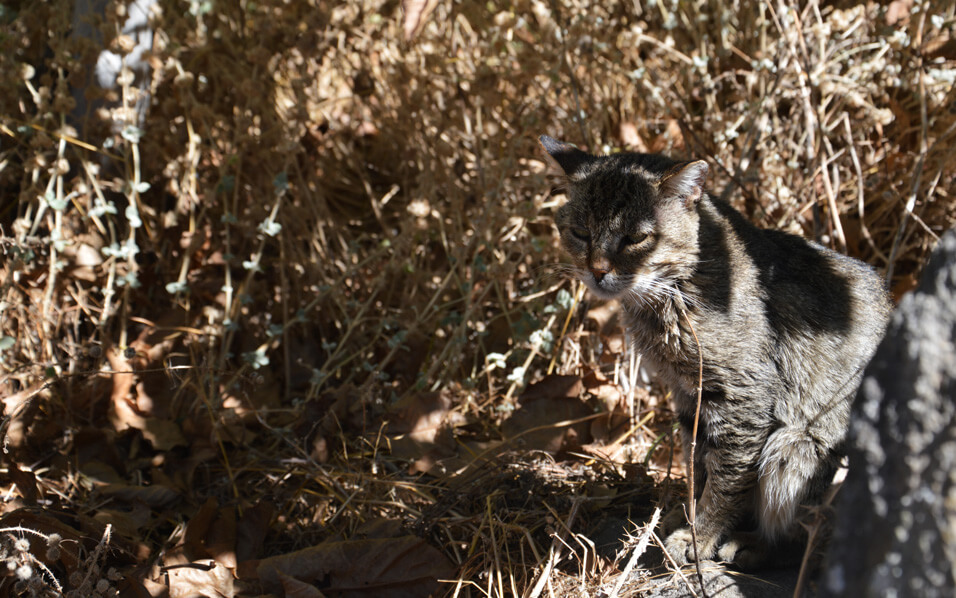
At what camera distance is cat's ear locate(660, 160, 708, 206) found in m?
2.20

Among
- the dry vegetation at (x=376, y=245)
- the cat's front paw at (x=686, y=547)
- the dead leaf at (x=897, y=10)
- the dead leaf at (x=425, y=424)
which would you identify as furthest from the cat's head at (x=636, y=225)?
the dead leaf at (x=897, y=10)

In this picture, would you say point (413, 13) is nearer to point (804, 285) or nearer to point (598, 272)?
point (598, 272)

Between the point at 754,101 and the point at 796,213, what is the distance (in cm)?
62

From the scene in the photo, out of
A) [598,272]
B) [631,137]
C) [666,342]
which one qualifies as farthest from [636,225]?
[631,137]

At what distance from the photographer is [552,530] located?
2.29 meters

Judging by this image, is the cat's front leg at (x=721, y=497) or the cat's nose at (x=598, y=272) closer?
the cat's front leg at (x=721, y=497)

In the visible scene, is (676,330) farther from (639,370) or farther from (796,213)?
(796,213)

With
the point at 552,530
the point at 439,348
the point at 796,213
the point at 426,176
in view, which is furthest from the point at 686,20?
the point at 552,530

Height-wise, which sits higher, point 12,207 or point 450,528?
point 12,207

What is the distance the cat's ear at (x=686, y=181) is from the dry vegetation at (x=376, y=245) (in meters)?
0.57

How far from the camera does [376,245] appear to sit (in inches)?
157

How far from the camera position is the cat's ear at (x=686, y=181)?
2199 millimetres

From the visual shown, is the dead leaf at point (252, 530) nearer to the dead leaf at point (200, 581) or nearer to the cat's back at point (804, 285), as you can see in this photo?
the dead leaf at point (200, 581)

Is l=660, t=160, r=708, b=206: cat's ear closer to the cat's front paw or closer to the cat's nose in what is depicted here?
the cat's nose
